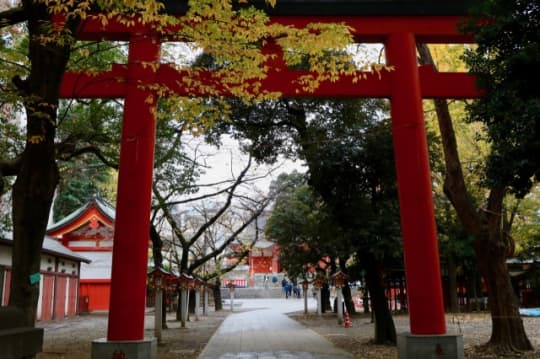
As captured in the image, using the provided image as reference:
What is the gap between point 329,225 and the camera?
38.8ft

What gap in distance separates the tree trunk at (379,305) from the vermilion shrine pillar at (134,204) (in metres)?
6.15

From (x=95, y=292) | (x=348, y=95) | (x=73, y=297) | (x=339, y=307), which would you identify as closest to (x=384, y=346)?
(x=348, y=95)

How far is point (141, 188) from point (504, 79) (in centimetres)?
566

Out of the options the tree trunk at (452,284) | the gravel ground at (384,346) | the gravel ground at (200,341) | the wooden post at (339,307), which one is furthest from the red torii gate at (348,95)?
the tree trunk at (452,284)

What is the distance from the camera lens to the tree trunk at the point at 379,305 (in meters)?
11.0

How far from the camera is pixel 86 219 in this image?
2870 cm

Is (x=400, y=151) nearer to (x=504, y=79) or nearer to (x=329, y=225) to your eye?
(x=504, y=79)

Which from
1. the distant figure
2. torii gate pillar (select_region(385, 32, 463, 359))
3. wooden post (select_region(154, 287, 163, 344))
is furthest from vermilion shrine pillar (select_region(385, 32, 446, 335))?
the distant figure

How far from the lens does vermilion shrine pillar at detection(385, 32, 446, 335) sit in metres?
7.28

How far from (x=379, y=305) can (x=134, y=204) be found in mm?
6816

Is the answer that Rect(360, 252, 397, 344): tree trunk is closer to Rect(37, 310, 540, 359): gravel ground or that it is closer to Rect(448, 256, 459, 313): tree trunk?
Rect(37, 310, 540, 359): gravel ground

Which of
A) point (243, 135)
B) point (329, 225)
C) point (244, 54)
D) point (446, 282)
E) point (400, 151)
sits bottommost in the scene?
point (446, 282)

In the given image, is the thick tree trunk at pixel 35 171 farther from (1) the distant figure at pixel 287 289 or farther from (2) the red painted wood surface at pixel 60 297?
(1) the distant figure at pixel 287 289

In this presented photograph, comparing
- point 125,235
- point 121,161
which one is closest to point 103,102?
point 121,161
